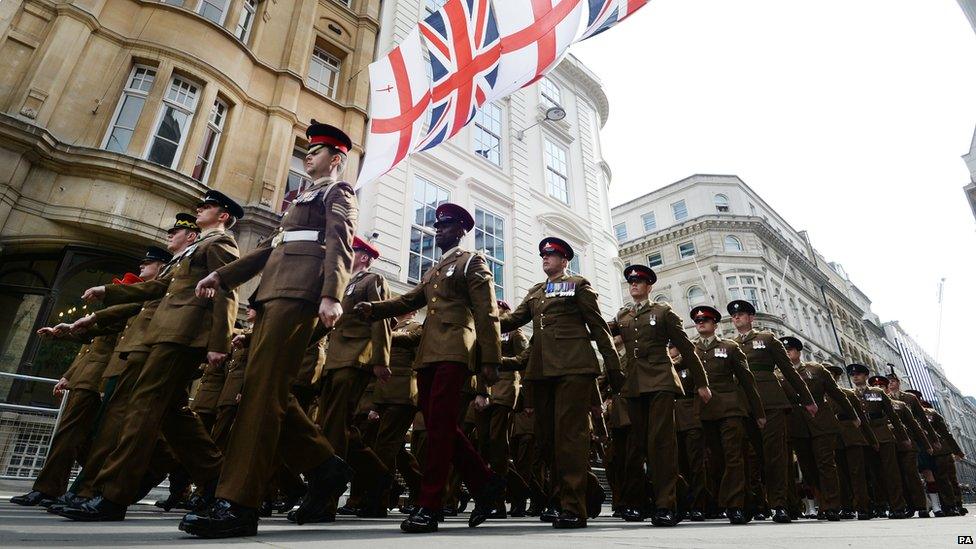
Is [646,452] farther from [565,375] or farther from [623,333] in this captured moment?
[565,375]

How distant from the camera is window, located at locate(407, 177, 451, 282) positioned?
13484 mm

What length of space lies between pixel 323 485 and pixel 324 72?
1401 cm

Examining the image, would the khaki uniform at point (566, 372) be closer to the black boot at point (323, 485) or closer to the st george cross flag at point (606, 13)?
the black boot at point (323, 485)

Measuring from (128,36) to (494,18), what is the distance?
774 centimetres

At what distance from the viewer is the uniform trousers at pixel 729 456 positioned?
5.03 metres

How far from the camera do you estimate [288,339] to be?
2846mm

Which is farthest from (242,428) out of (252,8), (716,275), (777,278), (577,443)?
(777,278)

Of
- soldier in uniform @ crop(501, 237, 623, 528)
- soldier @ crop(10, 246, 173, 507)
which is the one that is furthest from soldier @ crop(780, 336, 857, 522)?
soldier @ crop(10, 246, 173, 507)

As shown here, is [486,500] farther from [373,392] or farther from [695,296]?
[695,296]

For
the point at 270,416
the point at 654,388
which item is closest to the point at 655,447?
the point at 654,388

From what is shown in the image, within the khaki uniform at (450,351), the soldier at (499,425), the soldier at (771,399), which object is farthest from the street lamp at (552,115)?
the khaki uniform at (450,351)

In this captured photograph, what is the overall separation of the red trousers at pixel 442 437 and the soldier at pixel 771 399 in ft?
11.8

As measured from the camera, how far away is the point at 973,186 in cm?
3006

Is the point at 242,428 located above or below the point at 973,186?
below
